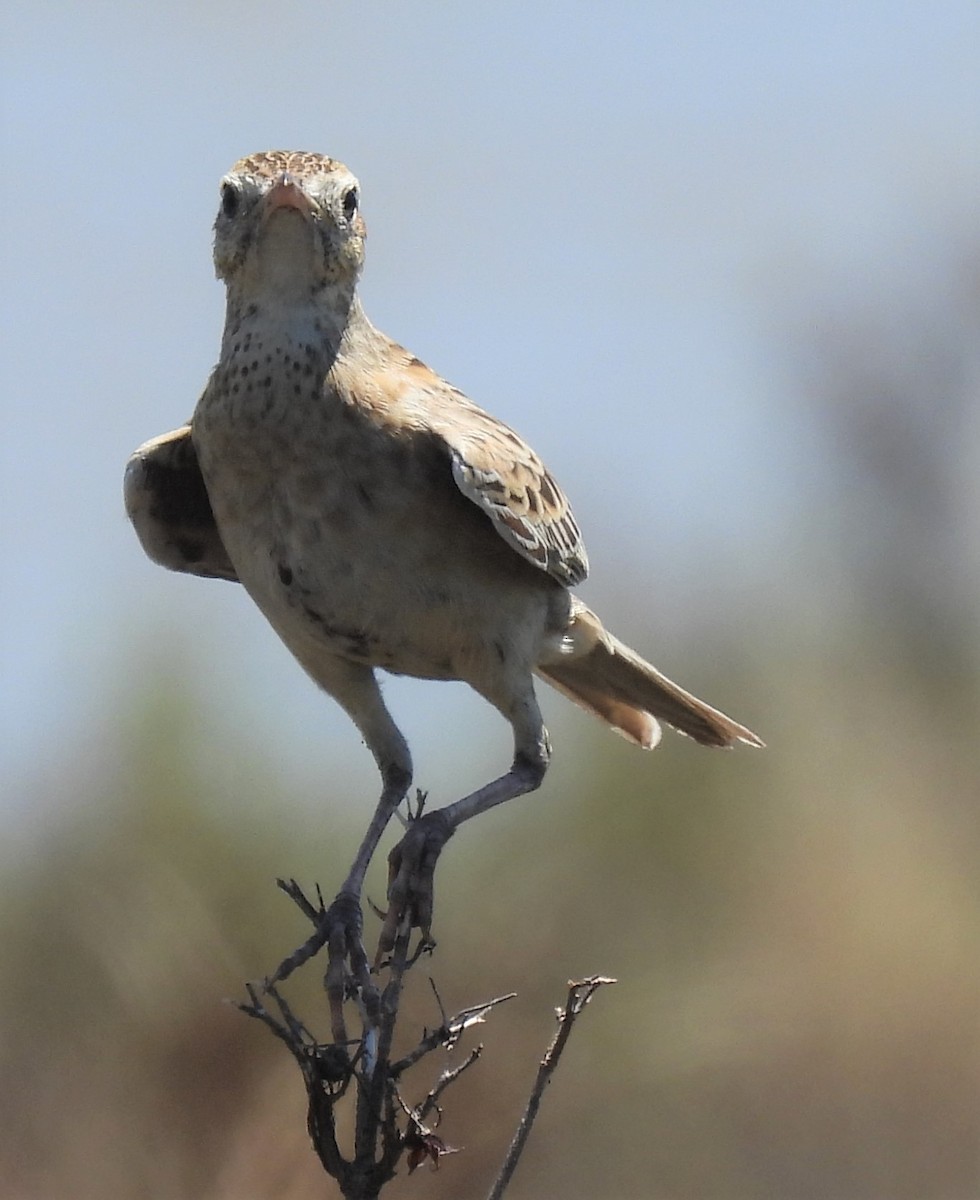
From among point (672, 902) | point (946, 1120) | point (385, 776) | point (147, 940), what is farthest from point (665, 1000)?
point (385, 776)

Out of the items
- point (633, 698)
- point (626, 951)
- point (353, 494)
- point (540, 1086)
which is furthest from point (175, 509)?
point (626, 951)

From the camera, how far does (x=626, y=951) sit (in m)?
16.2

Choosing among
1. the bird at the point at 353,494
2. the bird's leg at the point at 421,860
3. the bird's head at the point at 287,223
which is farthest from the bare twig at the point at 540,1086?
the bird's head at the point at 287,223

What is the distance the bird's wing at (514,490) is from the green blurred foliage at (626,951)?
437 cm

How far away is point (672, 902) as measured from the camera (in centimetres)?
1716

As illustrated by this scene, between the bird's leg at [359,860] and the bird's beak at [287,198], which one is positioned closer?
the bird's leg at [359,860]

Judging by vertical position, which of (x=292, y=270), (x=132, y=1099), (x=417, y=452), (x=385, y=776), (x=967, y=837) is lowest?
(x=132, y=1099)

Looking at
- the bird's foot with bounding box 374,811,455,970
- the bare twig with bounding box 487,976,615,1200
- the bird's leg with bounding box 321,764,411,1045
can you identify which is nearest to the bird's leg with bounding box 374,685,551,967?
the bird's foot with bounding box 374,811,455,970

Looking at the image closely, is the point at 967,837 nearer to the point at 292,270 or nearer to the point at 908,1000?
the point at 908,1000

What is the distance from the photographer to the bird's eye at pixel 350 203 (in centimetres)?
594

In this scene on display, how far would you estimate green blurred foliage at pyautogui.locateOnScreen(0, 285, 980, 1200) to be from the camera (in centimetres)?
1272

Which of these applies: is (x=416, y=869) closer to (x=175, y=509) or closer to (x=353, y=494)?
(x=353, y=494)

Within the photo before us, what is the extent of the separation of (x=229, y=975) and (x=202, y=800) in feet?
9.30

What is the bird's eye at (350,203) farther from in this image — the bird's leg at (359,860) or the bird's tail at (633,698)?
the bird's tail at (633,698)
